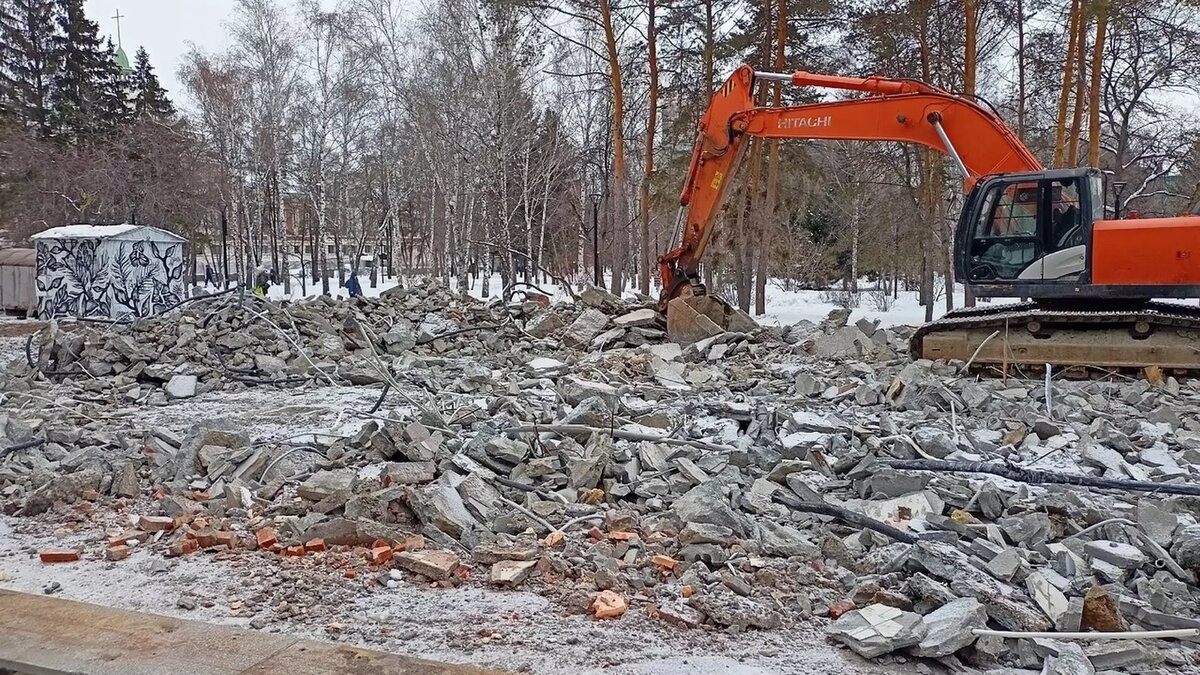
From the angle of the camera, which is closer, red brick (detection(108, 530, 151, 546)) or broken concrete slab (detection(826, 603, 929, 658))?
broken concrete slab (detection(826, 603, 929, 658))

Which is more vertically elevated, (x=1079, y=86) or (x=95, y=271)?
(x=1079, y=86)

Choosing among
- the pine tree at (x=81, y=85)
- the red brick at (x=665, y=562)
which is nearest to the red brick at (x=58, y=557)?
the red brick at (x=665, y=562)

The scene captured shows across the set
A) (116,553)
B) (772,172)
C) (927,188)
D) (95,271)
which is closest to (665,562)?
(116,553)

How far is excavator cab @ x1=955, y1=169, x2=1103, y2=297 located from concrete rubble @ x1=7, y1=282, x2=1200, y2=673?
133 centimetres

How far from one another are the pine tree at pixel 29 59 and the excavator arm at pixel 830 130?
92.1ft

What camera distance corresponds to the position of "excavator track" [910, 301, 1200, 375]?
924cm

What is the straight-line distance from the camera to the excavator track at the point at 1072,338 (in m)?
9.24

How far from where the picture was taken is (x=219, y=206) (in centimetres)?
3114

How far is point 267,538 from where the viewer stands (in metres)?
4.73

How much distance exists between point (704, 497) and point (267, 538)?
2.51 metres

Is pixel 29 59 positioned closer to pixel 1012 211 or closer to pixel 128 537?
pixel 128 537

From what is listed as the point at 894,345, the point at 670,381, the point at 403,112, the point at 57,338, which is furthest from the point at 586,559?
the point at 403,112

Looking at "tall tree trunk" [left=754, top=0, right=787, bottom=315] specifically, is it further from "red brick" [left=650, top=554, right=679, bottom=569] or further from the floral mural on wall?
"red brick" [left=650, top=554, right=679, bottom=569]

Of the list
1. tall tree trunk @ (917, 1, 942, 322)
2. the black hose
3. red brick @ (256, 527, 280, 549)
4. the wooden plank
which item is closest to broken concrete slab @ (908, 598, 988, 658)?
the black hose
